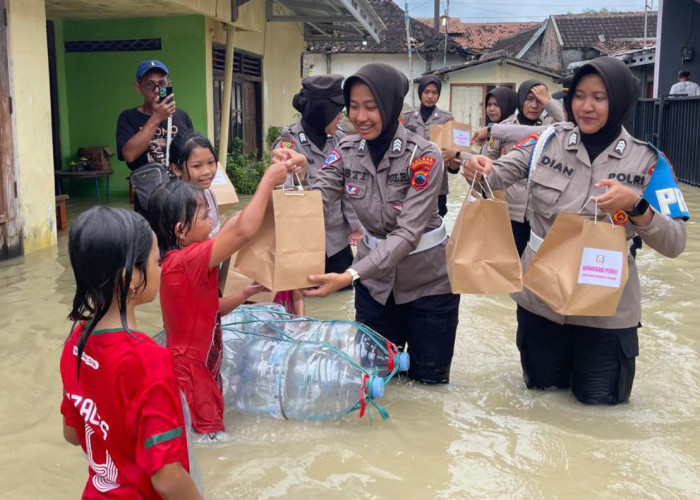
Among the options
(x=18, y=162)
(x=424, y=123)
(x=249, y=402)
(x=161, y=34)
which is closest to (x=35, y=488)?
(x=249, y=402)

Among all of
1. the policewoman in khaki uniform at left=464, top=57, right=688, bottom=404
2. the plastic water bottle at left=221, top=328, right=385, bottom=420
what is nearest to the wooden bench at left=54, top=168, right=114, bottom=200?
the plastic water bottle at left=221, top=328, right=385, bottom=420

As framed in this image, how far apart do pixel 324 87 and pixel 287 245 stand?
2.63 meters

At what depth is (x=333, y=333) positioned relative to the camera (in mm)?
4102

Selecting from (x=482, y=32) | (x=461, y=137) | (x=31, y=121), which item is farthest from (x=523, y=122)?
(x=482, y=32)

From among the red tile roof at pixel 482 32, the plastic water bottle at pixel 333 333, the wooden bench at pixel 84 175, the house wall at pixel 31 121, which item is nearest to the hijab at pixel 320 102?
the plastic water bottle at pixel 333 333

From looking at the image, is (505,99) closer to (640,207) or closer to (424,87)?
(424,87)

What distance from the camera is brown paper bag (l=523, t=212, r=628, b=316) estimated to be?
11.2ft

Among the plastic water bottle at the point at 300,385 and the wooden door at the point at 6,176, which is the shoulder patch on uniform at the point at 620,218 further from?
the wooden door at the point at 6,176

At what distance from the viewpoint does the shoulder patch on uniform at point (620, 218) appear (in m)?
3.55

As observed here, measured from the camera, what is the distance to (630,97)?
355cm

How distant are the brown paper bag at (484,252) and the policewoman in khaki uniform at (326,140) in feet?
7.14

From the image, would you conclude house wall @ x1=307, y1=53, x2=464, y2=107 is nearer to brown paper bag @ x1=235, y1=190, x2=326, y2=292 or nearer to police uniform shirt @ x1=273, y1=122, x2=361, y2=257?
police uniform shirt @ x1=273, y1=122, x2=361, y2=257

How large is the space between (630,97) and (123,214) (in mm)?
2618

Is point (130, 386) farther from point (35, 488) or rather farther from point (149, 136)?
point (149, 136)
